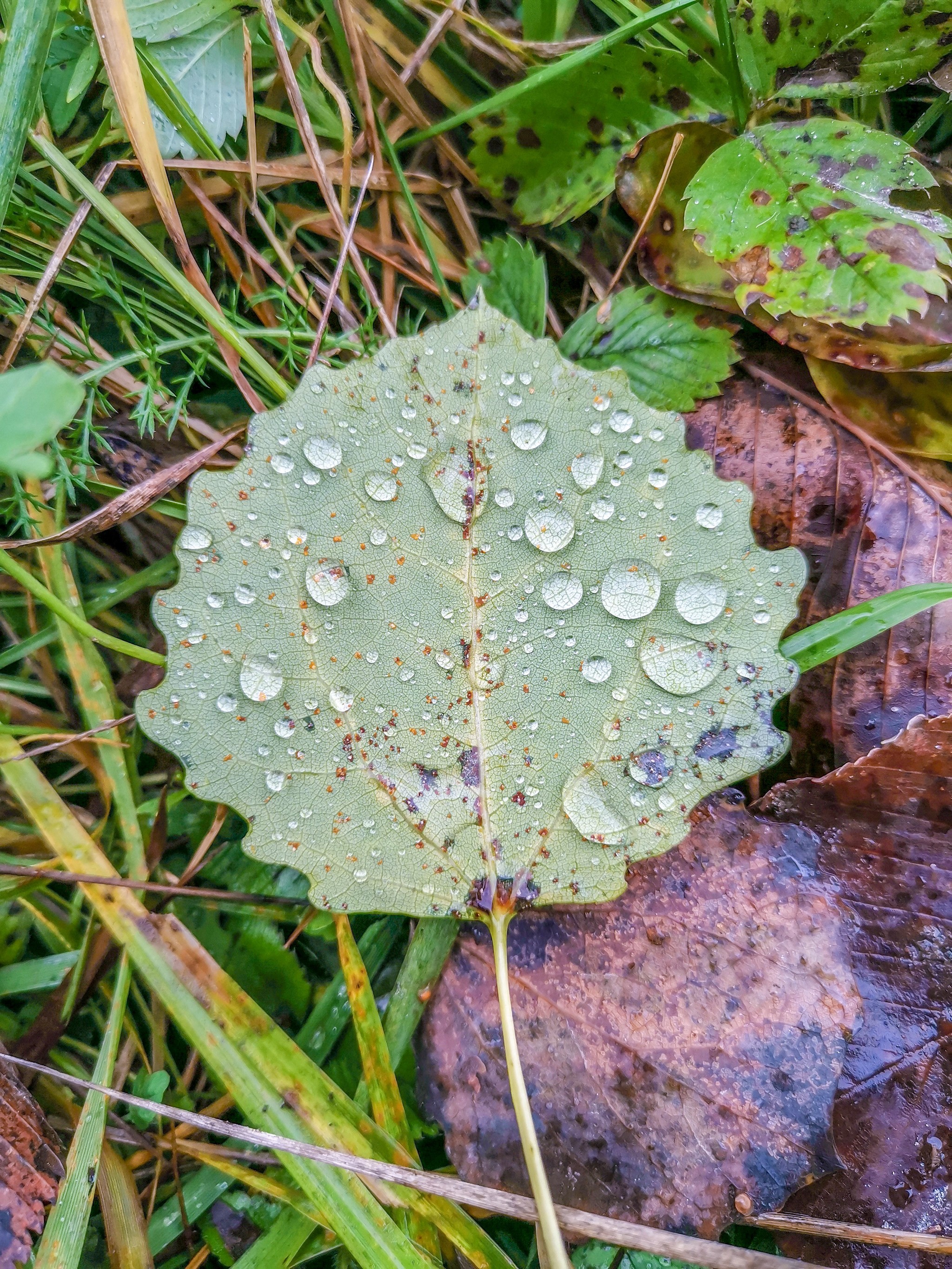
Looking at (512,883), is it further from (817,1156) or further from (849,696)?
(849,696)

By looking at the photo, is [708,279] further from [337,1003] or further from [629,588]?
[337,1003]

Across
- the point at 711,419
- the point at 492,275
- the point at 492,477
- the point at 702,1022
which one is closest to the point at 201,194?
the point at 492,275

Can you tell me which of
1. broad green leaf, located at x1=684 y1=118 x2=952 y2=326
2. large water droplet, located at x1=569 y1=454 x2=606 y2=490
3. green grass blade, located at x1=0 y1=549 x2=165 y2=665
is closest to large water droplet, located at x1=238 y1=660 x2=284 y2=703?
green grass blade, located at x1=0 y1=549 x2=165 y2=665

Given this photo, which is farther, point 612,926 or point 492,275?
point 492,275

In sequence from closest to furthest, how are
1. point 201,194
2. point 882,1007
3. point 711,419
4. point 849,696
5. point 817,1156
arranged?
point 817,1156
point 882,1007
point 849,696
point 711,419
point 201,194

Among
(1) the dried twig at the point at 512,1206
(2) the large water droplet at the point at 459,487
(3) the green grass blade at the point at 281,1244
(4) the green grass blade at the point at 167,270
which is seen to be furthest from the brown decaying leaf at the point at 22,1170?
(4) the green grass blade at the point at 167,270

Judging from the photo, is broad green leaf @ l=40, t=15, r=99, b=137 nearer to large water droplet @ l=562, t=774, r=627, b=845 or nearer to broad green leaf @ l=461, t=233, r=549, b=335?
broad green leaf @ l=461, t=233, r=549, b=335

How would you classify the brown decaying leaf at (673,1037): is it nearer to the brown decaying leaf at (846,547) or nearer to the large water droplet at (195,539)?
the brown decaying leaf at (846,547)
